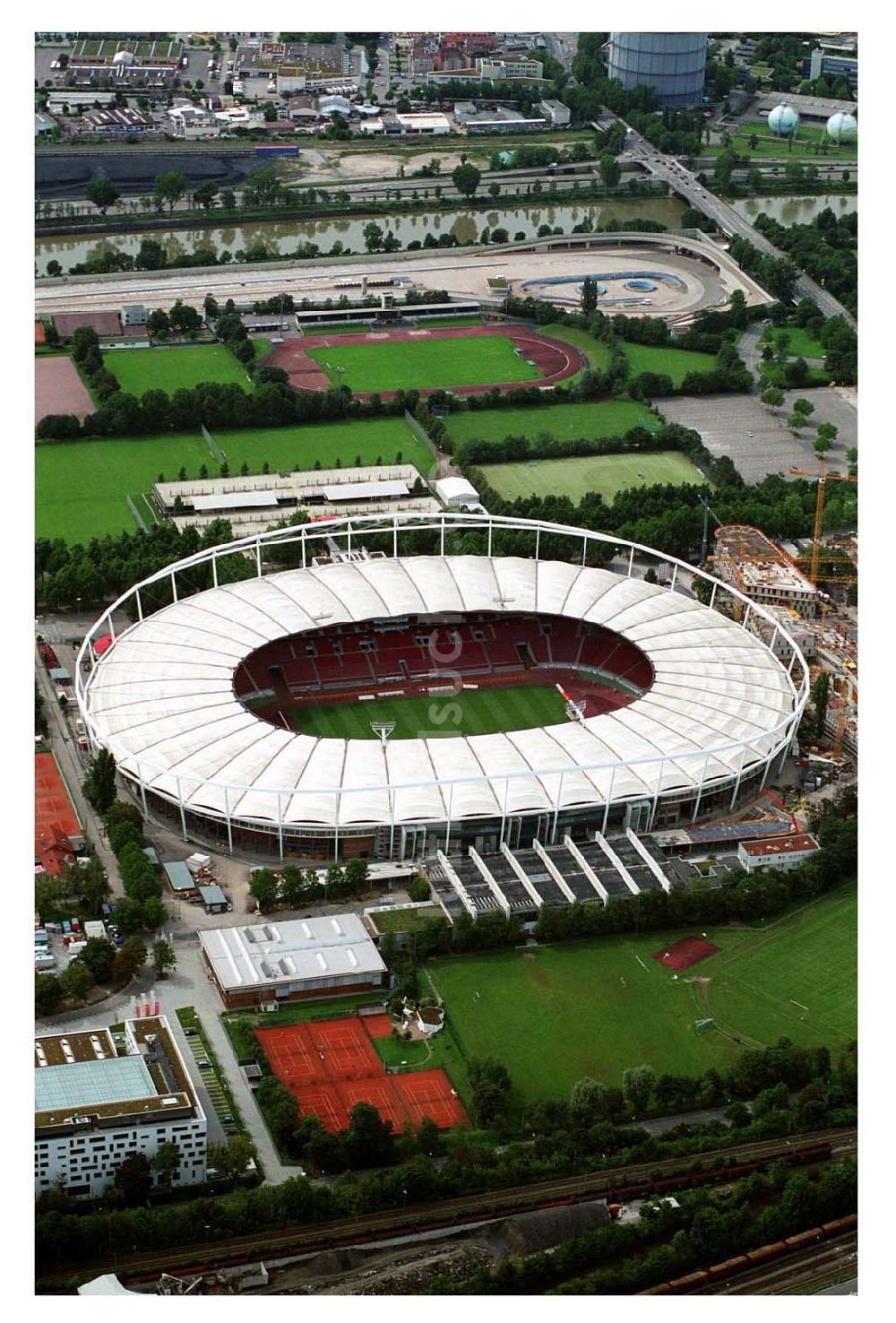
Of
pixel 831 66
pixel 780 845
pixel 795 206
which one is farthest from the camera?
pixel 831 66

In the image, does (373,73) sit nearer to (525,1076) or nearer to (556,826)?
(556,826)

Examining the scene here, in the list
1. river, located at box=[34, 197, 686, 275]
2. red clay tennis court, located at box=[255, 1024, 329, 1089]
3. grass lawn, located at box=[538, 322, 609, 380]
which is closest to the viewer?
red clay tennis court, located at box=[255, 1024, 329, 1089]

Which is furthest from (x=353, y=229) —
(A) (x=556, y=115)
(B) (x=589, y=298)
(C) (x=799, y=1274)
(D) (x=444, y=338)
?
(C) (x=799, y=1274)

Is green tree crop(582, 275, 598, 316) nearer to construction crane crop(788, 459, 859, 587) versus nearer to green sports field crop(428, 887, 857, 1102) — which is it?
construction crane crop(788, 459, 859, 587)

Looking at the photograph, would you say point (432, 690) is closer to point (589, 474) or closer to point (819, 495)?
point (819, 495)

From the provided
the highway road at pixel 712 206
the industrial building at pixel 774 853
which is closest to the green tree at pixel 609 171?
the highway road at pixel 712 206

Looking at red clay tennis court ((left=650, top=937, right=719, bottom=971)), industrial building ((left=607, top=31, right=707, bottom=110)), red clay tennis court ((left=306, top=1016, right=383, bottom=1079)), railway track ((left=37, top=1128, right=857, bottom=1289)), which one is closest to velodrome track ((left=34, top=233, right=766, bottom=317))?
industrial building ((left=607, top=31, right=707, bottom=110))
